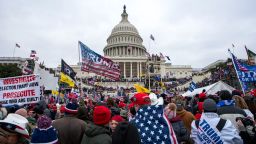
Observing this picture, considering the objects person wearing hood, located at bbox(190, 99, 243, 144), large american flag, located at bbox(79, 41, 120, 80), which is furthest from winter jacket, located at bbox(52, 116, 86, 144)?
large american flag, located at bbox(79, 41, 120, 80)

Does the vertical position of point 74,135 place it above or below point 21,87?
below

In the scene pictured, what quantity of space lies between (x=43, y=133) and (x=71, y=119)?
7.22 ft

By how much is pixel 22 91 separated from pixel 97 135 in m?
5.93

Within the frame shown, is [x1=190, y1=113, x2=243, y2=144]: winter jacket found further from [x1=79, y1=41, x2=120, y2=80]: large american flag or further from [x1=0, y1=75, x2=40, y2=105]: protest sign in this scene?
[x1=79, y1=41, x2=120, y2=80]: large american flag

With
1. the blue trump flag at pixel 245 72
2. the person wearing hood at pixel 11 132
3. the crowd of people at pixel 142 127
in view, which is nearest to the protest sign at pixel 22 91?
the crowd of people at pixel 142 127

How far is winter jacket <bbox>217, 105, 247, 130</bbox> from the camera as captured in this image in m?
5.98

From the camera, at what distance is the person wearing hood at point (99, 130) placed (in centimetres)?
445

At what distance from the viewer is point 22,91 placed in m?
9.71

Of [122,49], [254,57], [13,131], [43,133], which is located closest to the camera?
[13,131]

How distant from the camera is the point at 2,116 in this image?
6590mm

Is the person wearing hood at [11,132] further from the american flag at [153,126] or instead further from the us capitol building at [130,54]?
the us capitol building at [130,54]

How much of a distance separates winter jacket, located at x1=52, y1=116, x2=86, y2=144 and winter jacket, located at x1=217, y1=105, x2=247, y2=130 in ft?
8.90

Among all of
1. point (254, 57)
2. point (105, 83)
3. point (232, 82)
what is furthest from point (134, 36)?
point (254, 57)

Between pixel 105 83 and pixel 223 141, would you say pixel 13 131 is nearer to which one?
pixel 223 141
